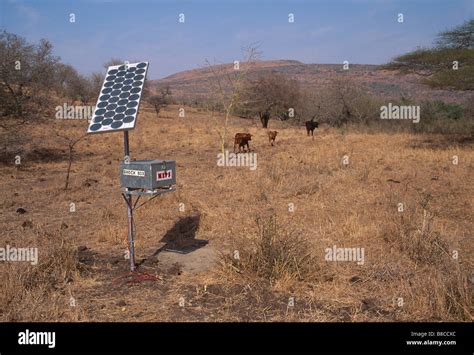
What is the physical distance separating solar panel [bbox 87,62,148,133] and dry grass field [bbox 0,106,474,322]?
1.50m

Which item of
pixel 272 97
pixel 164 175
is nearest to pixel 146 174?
pixel 164 175

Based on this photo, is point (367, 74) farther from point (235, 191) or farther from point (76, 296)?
point (76, 296)

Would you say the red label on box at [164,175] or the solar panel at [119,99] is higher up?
the solar panel at [119,99]

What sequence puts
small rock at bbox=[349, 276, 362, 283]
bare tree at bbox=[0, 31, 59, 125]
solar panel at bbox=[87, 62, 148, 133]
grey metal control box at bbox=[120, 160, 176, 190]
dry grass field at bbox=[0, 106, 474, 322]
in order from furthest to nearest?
1. bare tree at bbox=[0, 31, 59, 125]
2. small rock at bbox=[349, 276, 362, 283]
3. solar panel at bbox=[87, 62, 148, 133]
4. grey metal control box at bbox=[120, 160, 176, 190]
5. dry grass field at bbox=[0, 106, 474, 322]

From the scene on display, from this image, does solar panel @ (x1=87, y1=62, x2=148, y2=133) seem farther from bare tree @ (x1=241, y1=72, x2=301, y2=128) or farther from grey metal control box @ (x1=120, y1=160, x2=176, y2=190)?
bare tree @ (x1=241, y1=72, x2=301, y2=128)

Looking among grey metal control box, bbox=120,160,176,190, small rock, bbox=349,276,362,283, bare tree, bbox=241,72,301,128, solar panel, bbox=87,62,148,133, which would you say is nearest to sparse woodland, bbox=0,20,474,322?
small rock, bbox=349,276,362,283

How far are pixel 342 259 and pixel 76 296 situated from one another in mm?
3028

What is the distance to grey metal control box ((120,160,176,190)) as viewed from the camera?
172 inches

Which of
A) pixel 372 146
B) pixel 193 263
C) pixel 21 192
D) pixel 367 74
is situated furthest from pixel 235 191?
pixel 367 74

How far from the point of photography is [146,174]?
173 inches

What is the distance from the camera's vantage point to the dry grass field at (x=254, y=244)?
391 centimetres

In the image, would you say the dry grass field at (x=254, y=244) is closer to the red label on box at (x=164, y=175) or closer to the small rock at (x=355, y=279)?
the small rock at (x=355, y=279)

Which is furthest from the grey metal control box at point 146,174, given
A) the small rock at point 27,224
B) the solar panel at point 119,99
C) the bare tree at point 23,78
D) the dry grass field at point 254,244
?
the bare tree at point 23,78

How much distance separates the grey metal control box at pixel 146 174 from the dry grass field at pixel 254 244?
106 centimetres
